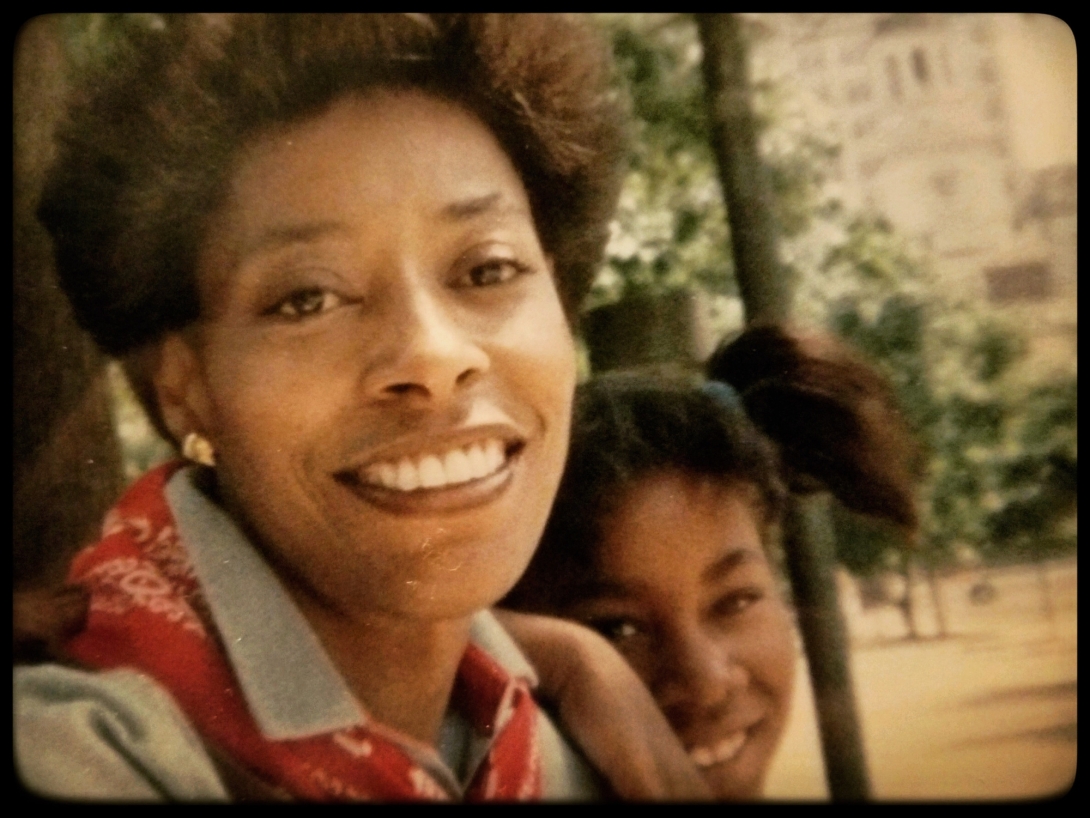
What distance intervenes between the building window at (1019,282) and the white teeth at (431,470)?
86cm

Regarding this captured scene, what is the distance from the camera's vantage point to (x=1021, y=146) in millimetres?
1818

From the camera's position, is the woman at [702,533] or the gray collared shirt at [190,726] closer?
the gray collared shirt at [190,726]

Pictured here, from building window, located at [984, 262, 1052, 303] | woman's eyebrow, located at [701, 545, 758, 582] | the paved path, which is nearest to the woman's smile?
woman's eyebrow, located at [701, 545, 758, 582]

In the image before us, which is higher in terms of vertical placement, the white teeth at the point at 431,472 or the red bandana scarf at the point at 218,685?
the white teeth at the point at 431,472

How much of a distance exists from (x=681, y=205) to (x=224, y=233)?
2.29 ft

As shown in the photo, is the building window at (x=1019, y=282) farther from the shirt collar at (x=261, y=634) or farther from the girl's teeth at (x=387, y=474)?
the shirt collar at (x=261, y=634)

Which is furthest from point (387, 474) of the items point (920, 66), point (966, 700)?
point (920, 66)

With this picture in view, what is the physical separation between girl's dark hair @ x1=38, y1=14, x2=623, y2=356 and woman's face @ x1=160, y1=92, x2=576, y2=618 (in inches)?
1.5

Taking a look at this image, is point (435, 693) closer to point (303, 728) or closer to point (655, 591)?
point (303, 728)

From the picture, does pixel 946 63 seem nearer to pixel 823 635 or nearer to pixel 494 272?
pixel 494 272

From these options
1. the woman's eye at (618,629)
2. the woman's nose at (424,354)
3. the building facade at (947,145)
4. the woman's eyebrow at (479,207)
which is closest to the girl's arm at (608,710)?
the woman's eye at (618,629)

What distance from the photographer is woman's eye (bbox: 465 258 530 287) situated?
163 centimetres

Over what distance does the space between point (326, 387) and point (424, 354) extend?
15 cm

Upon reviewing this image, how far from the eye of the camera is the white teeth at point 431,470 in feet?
5.37
